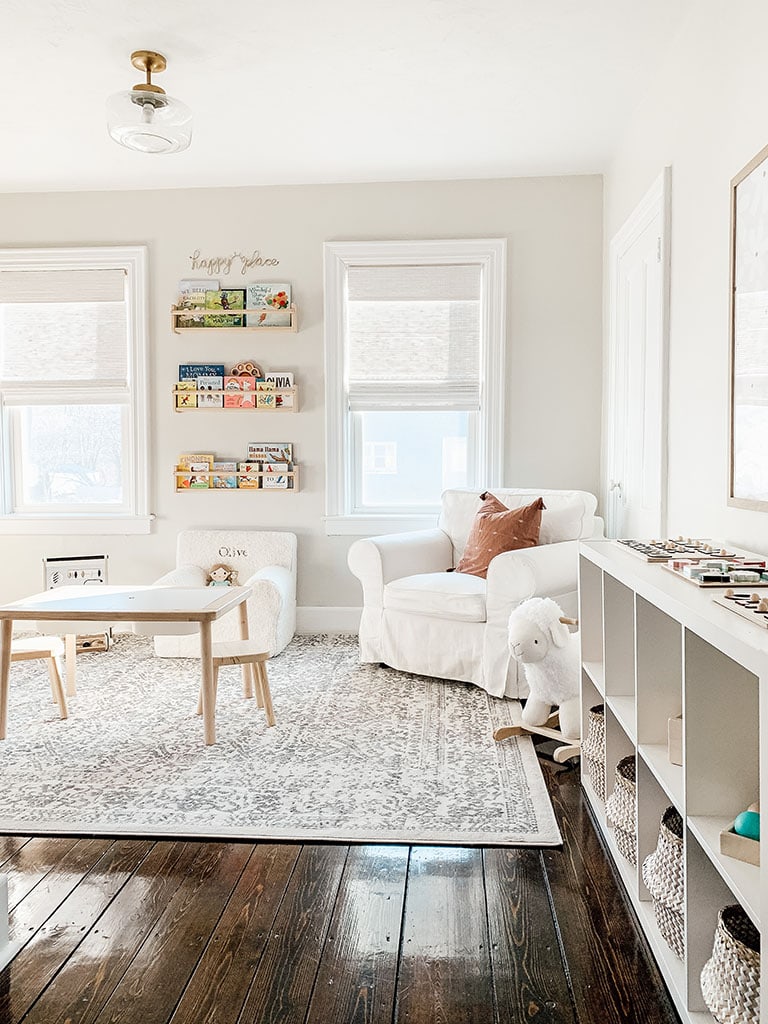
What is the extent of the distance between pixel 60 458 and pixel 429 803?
Result: 345cm

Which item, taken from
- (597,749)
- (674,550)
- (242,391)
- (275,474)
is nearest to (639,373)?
(674,550)

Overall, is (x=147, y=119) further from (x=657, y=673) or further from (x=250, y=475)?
(x=657, y=673)

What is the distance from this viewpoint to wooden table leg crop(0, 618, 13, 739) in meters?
3.17

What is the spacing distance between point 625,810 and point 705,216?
5.99 feet

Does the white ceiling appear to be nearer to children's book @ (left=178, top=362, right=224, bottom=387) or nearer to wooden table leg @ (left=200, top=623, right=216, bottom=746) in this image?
children's book @ (left=178, top=362, right=224, bottom=387)

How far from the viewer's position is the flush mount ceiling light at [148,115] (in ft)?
10.2

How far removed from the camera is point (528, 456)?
4797 mm

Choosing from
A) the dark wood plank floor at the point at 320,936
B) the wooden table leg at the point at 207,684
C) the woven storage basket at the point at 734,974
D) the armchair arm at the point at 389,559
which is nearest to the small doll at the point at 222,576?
the armchair arm at the point at 389,559

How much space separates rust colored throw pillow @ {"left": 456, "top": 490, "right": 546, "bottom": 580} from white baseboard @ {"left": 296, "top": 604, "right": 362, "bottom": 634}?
0.97m

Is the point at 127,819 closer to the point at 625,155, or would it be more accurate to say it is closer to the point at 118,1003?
the point at 118,1003

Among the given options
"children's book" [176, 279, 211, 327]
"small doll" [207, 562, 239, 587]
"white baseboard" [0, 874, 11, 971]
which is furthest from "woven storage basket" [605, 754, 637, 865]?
"children's book" [176, 279, 211, 327]

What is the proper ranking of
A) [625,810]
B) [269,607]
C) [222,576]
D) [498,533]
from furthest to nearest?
[222,576] < [269,607] < [498,533] < [625,810]

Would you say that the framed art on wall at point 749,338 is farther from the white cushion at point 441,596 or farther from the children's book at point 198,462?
the children's book at point 198,462

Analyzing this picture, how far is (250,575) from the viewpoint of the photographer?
15.5 feet
